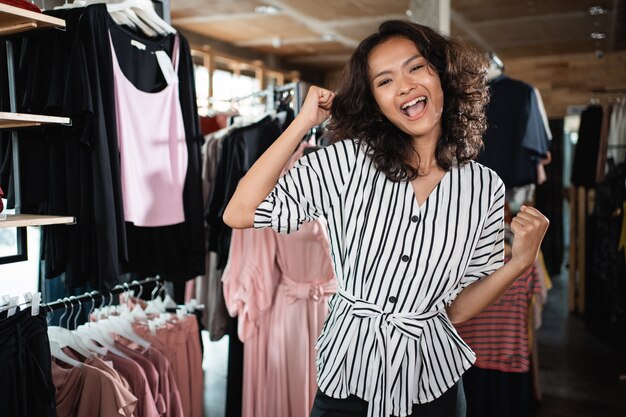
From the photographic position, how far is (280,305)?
2627 mm

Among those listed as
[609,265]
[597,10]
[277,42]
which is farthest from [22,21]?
[277,42]

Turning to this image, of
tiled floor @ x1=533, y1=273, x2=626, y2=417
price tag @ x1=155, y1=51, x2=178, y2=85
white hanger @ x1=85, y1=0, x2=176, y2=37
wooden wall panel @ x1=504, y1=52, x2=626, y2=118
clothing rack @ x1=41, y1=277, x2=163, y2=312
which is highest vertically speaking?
wooden wall panel @ x1=504, y1=52, x2=626, y2=118

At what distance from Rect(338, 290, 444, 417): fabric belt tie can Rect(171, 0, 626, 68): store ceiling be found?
4.72 meters

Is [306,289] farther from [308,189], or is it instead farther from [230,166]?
[308,189]

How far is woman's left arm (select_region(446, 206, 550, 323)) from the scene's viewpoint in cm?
142

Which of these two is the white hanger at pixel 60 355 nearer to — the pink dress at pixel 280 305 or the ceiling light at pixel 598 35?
the pink dress at pixel 280 305

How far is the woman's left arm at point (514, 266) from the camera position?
1423mm

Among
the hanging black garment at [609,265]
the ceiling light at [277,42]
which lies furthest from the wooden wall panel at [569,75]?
the hanging black garment at [609,265]

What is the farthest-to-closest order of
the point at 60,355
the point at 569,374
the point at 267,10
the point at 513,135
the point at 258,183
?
the point at 267,10 → the point at 569,374 → the point at 513,135 → the point at 60,355 → the point at 258,183

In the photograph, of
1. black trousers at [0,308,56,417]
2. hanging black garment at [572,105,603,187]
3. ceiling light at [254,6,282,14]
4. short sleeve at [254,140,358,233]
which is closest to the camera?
short sleeve at [254,140,358,233]

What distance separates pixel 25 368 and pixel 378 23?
5.04 metres

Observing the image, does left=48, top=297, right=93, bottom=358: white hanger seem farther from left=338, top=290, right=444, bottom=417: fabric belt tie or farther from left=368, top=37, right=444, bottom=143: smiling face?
left=368, top=37, right=444, bottom=143: smiling face

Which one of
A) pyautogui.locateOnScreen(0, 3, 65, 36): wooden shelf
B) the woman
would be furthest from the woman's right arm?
pyautogui.locateOnScreen(0, 3, 65, 36): wooden shelf

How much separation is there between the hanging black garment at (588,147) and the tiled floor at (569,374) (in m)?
1.34
